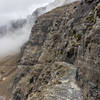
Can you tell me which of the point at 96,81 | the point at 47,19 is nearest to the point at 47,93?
the point at 96,81

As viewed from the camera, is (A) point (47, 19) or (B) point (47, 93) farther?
(A) point (47, 19)

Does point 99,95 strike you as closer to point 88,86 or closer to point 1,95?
point 88,86

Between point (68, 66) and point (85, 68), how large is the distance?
8.19 metres

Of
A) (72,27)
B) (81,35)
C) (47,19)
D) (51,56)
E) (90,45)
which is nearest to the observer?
(90,45)

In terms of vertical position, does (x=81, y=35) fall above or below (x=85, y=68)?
above

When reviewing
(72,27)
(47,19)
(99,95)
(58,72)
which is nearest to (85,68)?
(99,95)

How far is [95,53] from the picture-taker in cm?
2983

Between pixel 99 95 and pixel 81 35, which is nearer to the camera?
pixel 99 95

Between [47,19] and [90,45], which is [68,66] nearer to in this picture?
[90,45]

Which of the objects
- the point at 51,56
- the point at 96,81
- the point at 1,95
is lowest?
the point at 1,95

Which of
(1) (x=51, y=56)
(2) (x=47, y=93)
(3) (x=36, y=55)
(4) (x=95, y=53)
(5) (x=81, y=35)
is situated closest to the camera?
(4) (x=95, y=53)

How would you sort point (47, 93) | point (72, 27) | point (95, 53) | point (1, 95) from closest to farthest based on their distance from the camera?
point (95, 53) → point (47, 93) → point (72, 27) → point (1, 95)

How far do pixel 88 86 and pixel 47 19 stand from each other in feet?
286

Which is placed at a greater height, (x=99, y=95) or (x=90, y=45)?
(x=90, y=45)
